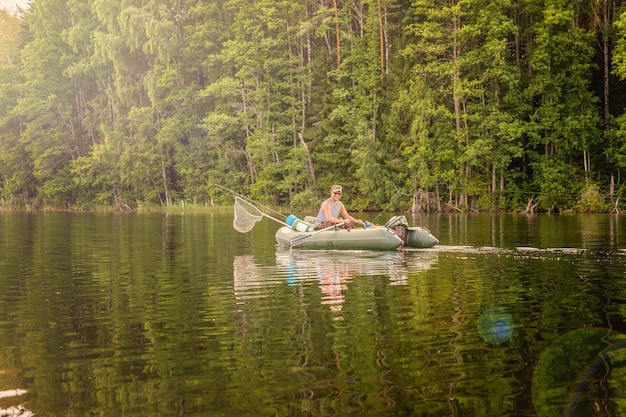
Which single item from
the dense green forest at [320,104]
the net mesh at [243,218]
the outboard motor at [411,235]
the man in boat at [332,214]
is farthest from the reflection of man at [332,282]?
the dense green forest at [320,104]

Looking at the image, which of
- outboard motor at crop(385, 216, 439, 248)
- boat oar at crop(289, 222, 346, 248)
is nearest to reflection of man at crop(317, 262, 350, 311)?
boat oar at crop(289, 222, 346, 248)

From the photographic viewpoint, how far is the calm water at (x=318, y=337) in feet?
20.2

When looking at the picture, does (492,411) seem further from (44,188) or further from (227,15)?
(44,188)

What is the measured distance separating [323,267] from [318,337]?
303 inches

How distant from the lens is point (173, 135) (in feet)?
195

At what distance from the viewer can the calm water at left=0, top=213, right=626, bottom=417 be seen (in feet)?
20.2

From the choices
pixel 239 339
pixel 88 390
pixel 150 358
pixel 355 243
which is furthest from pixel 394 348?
pixel 355 243

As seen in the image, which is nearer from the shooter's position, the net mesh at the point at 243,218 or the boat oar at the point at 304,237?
the boat oar at the point at 304,237

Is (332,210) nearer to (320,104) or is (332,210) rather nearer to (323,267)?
(323,267)

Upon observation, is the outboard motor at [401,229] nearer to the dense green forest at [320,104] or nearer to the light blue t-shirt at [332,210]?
the light blue t-shirt at [332,210]

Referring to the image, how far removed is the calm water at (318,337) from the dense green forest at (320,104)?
27743mm

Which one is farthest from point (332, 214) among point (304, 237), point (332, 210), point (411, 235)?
point (411, 235)

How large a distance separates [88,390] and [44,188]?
2491 inches

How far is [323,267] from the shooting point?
16172mm
